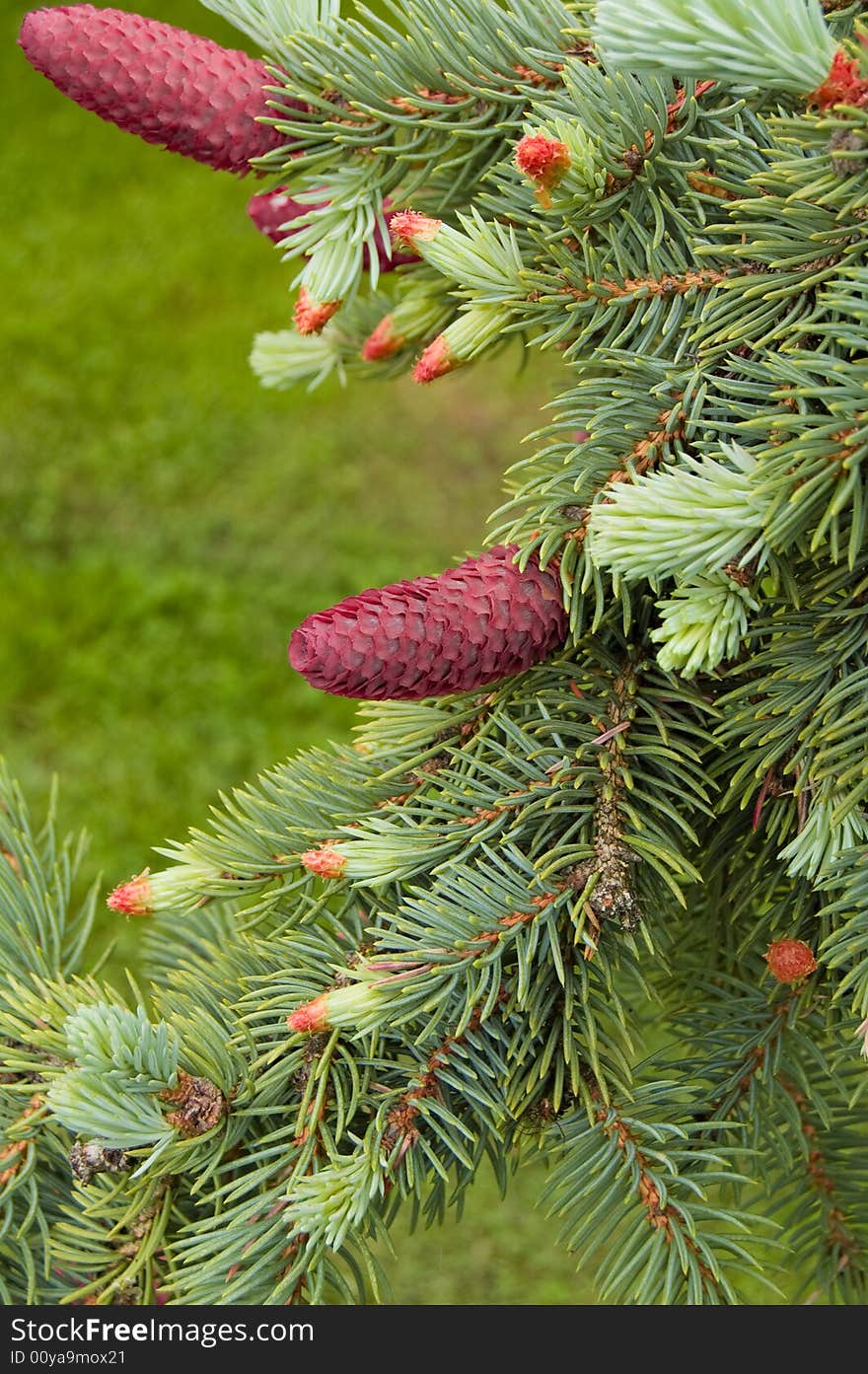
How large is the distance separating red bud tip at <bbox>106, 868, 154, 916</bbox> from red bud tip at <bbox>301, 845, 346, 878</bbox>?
96mm

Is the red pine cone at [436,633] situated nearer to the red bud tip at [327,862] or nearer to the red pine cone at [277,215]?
the red bud tip at [327,862]

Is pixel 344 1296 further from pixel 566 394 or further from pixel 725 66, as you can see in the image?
pixel 725 66

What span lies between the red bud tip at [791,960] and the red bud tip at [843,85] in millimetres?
355

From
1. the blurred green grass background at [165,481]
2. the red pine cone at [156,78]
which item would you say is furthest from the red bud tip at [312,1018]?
the blurred green grass background at [165,481]

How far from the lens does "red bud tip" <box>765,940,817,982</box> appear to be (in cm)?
55

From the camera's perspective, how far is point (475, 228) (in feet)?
1.71

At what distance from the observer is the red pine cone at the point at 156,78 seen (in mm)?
550

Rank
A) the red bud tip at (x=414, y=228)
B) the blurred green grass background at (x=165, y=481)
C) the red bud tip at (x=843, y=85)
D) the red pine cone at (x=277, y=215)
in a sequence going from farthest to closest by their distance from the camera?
1. the blurred green grass background at (x=165, y=481)
2. the red pine cone at (x=277, y=215)
3. the red bud tip at (x=414, y=228)
4. the red bud tip at (x=843, y=85)

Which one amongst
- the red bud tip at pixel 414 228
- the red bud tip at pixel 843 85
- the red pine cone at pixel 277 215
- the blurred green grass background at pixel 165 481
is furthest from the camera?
the blurred green grass background at pixel 165 481

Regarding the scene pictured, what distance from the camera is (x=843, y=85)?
423 mm

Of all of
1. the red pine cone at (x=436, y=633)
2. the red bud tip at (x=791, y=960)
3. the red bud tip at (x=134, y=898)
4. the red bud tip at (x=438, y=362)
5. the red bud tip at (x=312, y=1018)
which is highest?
the red bud tip at (x=438, y=362)

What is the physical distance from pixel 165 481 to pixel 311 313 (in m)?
2.00

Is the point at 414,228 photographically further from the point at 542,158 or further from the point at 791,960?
the point at 791,960

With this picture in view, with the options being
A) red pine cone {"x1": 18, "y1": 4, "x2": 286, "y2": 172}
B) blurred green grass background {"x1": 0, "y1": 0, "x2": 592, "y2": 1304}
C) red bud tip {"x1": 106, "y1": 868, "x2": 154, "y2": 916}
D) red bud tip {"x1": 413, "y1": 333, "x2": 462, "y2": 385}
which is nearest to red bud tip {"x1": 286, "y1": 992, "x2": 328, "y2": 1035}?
red bud tip {"x1": 106, "y1": 868, "x2": 154, "y2": 916}
